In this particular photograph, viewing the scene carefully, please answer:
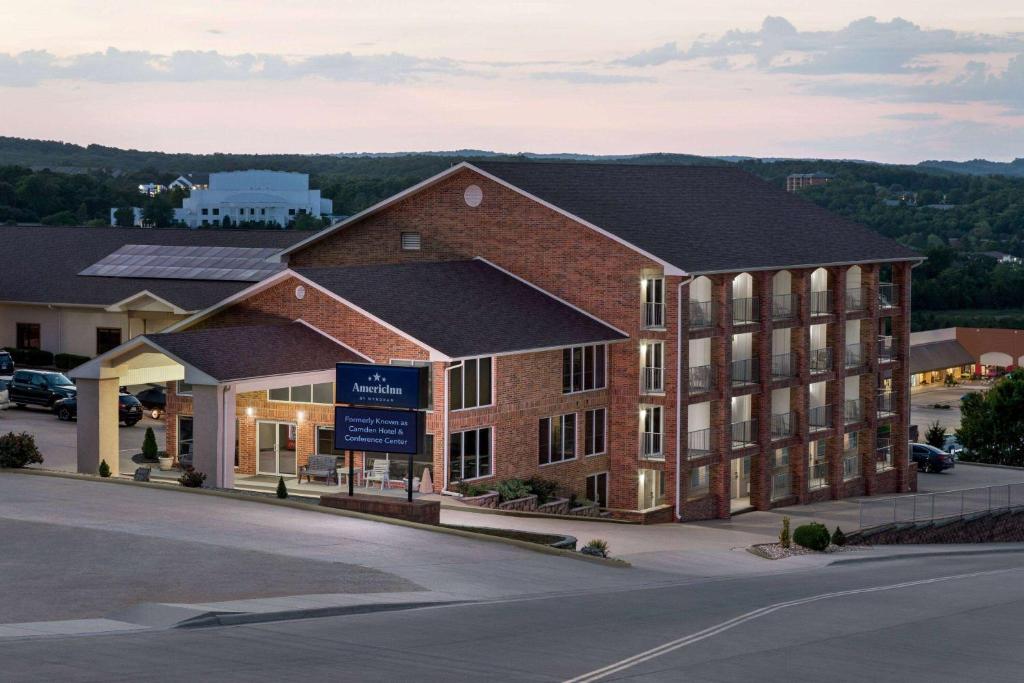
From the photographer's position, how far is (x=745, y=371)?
5862cm

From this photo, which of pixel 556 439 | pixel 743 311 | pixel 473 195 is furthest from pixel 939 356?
pixel 556 439

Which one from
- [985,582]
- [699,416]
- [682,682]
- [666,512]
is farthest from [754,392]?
[682,682]

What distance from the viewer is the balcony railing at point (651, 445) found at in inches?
2160

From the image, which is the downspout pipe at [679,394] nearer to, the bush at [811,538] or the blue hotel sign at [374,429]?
the bush at [811,538]

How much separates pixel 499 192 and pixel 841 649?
34.1 m

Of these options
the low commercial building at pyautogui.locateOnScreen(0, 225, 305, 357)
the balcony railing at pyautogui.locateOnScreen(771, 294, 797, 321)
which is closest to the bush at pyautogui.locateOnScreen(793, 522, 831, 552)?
the balcony railing at pyautogui.locateOnScreen(771, 294, 797, 321)

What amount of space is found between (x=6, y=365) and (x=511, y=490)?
30.9 metres

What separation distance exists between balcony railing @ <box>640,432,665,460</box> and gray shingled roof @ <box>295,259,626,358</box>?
3.58 metres

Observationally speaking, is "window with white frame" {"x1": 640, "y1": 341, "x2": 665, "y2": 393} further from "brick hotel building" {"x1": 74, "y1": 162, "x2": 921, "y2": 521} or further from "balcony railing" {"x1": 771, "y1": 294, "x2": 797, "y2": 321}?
"balcony railing" {"x1": 771, "y1": 294, "x2": 797, "y2": 321}

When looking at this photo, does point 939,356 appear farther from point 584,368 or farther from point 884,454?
point 584,368

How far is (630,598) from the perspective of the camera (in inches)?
1193

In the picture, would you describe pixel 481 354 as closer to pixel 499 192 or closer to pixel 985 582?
pixel 499 192

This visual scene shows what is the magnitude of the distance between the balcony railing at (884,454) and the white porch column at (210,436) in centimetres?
3366

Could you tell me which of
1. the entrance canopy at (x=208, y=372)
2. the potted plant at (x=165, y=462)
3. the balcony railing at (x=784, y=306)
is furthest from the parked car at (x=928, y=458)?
the potted plant at (x=165, y=462)
